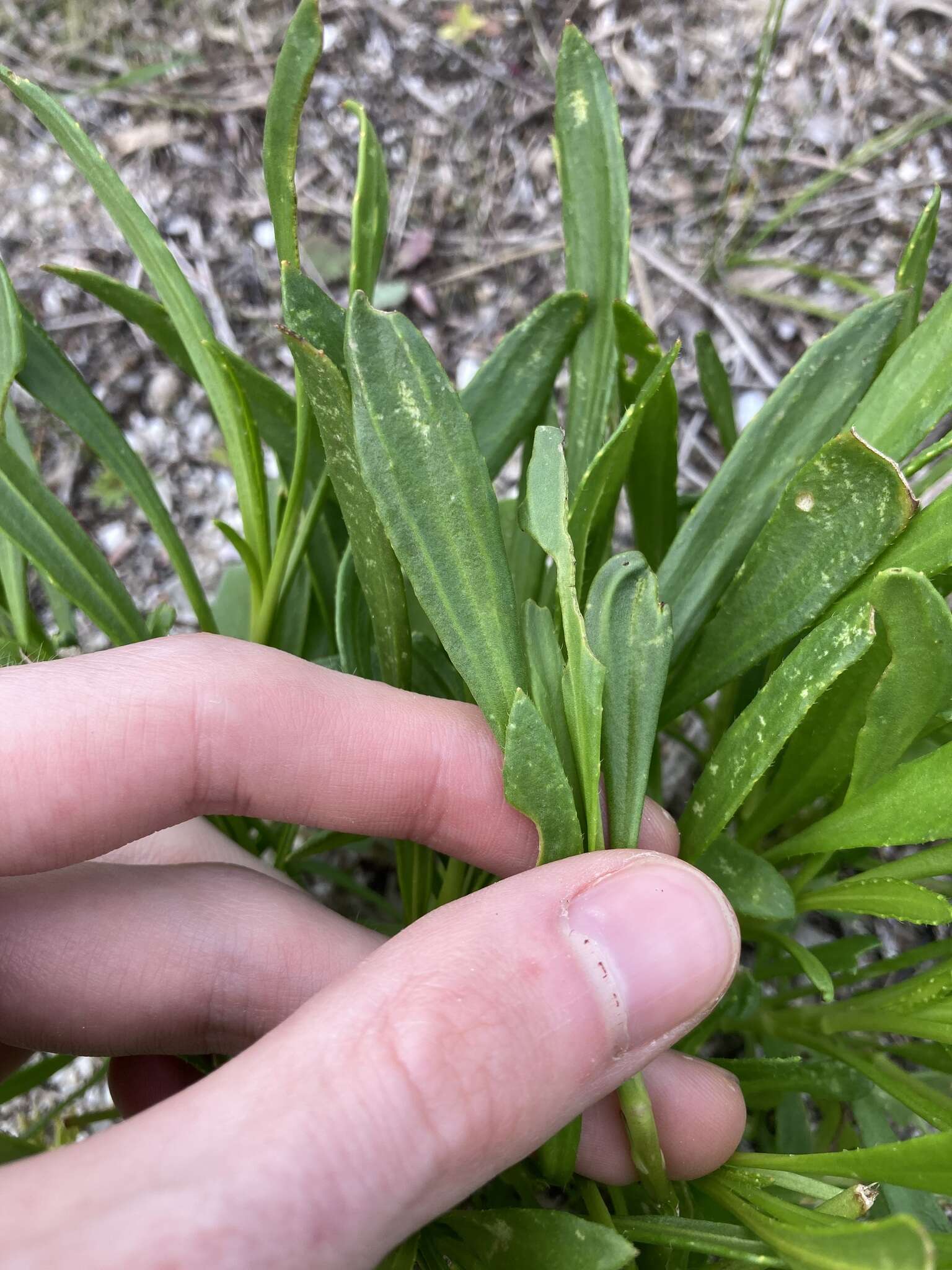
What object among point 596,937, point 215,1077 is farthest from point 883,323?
point 215,1077

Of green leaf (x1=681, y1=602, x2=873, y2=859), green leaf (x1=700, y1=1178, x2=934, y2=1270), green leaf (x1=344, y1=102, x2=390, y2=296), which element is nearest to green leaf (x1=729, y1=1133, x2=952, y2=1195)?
green leaf (x1=700, y1=1178, x2=934, y2=1270)

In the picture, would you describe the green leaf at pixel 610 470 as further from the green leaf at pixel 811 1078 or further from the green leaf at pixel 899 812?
the green leaf at pixel 811 1078

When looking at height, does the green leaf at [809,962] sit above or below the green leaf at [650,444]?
below

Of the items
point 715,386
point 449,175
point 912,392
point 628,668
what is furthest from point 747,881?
point 449,175

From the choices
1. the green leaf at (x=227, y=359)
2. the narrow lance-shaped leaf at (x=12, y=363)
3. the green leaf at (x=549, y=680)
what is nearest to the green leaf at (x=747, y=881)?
the green leaf at (x=549, y=680)

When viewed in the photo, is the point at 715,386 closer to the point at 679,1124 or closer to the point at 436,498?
the point at 436,498

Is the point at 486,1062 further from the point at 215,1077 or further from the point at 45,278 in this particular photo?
the point at 45,278
